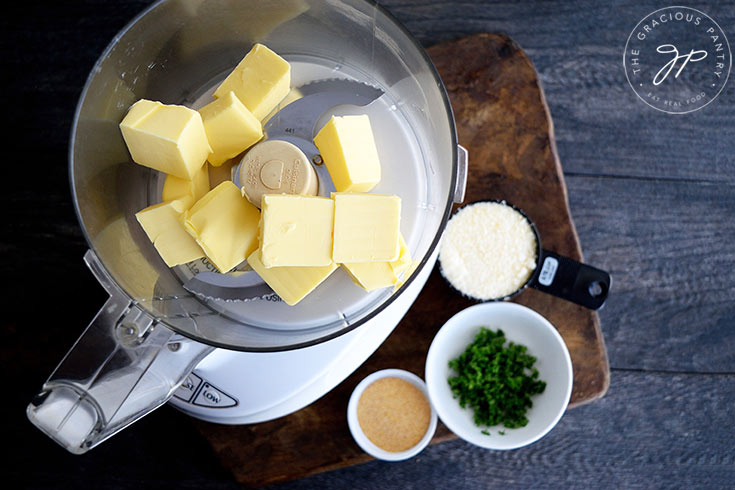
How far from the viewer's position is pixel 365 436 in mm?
1004

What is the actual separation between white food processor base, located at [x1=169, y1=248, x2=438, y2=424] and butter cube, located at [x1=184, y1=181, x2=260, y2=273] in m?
0.17

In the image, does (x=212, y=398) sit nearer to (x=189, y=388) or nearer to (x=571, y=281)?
(x=189, y=388)

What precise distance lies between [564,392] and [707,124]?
1.98ft

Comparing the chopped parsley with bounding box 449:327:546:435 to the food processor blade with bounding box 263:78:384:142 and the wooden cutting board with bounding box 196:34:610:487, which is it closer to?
the wooden cutting board with bounding box 196:34:610:487

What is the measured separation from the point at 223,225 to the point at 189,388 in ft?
1.07

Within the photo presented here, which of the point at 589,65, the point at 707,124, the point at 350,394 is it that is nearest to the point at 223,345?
the point at 350,394

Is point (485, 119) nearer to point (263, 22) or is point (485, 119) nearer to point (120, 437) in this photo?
point (263, 22)

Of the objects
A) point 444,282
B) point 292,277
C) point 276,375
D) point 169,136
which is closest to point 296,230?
point 292,277

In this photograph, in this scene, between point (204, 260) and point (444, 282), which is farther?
point (444, 282)

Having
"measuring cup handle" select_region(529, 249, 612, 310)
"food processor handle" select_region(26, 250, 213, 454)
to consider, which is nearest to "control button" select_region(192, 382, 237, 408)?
"food processor handle" select_region(26, 250, 213, 454)

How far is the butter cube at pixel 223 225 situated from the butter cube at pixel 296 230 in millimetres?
43

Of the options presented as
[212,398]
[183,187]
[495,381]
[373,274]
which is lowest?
[495,381]

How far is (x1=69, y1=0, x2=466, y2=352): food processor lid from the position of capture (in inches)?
26.0

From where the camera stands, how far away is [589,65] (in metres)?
1.14
